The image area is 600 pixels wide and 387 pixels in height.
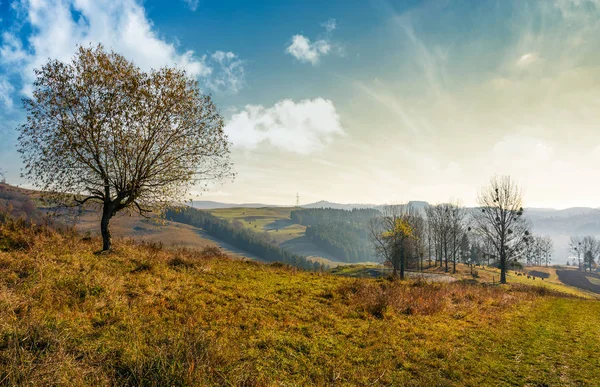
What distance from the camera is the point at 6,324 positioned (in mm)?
5059

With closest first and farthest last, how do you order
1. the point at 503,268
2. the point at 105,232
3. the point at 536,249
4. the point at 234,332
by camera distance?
the point at 234,332, the point at 105,232, the point at 503,268, the point at 536,249

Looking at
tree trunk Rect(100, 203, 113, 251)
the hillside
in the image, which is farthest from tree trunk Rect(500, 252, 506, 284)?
tree trunk Rect(100, 203, 113, 251)

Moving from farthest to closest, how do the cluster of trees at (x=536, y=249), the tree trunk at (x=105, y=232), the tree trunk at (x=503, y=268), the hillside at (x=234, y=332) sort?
1. the cluster of trees at (x=536, y=249)
2. the tree trunk at (x=503, y=268)
3. the tree trunk at (x=105, y=232)
4. the hillside at (x=234, y=332)

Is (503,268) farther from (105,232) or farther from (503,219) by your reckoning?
(105,232)

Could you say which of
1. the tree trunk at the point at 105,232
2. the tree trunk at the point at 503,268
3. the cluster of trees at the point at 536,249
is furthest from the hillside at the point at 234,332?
the cluster of trees at the point at 536,249

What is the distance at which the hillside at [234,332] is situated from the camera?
458 cm

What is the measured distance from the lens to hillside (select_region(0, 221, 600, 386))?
458 centimetres

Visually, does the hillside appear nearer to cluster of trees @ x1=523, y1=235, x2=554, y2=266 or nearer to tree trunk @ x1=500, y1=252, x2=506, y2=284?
tree trunk @ x1=500, y1=252, x2=506, y2=284

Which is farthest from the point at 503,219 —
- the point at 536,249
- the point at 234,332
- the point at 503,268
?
the point at 536,249

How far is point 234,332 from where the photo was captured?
7062 millimetres

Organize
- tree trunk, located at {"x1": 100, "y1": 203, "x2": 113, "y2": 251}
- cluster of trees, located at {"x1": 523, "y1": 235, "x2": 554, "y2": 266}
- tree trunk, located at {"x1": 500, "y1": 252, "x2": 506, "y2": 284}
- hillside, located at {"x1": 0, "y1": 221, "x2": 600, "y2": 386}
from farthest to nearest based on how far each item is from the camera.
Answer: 1. cluster of trees, located at {"x1": 523, "y1": 235, "x2": 554, "y2": 266}
2. tree trunk, located at {"x1": 500, "y1": 252, "x2": 506, "y2": 284}
3. tree trunk, located at {"x1": 100, "y1": 203, "x2": 113, "y2": 251}
4. hillside, located at {"x1": 0, "y1": 221, "x2": 600, "y2": 386}

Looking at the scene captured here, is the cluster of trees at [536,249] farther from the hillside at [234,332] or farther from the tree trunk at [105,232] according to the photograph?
the tree trunk at [105,232]

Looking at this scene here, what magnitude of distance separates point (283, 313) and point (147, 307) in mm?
4107

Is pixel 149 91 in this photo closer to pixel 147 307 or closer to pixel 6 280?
pixel 6 280
